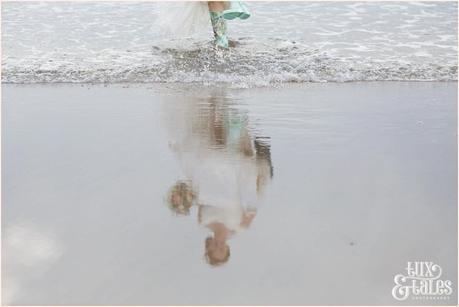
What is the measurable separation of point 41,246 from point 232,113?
2467mm

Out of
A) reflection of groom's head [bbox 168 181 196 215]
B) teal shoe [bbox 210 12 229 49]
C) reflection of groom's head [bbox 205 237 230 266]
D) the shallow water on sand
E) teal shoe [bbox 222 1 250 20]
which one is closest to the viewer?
reflection of groom's head [bbox 205 237 230 266]

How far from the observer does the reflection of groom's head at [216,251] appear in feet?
8.60

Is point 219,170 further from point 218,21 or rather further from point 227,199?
point 218,21

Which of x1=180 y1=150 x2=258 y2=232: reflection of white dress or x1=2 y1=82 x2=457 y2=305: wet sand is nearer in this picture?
x1=2 y1=82 x2=457 y2=305: wet sand

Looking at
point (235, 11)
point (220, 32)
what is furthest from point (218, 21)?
point (235, 11)

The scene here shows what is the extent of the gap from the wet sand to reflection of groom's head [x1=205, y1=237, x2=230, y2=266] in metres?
0.03

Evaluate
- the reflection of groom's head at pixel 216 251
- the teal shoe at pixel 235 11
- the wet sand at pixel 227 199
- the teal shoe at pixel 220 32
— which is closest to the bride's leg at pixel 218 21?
the teal shoe at pixel 220 32

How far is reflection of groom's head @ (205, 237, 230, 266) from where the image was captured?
103 inches

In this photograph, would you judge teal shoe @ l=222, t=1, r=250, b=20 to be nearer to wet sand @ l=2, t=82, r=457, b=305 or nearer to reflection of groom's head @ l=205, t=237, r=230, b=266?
wet sand @ l=2, t=82, r=457, b=305

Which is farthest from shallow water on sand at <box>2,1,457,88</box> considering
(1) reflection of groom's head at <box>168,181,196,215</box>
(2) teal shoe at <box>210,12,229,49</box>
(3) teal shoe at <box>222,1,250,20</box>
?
(1) reflection of groom's head at <box>168,181,196,215</box>

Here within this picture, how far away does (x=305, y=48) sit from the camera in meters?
7.53

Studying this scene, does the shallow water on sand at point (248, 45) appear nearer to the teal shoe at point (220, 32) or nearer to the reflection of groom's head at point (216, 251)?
the teal shoe at point (220, 32)

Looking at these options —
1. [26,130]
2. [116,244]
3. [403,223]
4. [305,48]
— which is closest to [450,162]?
[403,223]

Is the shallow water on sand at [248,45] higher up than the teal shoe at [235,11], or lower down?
lower down
